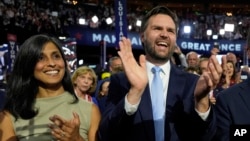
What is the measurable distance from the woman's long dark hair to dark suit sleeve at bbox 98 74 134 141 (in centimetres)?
33

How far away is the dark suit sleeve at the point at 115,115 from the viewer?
2156 mm

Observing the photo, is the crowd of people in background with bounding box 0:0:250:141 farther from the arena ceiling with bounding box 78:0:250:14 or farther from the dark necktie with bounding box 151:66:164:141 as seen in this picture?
the arena ceiling with bounding box 78:0:250:14

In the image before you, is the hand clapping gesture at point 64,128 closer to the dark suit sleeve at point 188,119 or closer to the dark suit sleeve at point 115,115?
the dark suit sleeve at point 115,115

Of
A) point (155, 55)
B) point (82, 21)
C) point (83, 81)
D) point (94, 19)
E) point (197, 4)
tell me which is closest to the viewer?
point (155, 55)

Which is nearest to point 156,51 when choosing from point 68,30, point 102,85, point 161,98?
point 161,98

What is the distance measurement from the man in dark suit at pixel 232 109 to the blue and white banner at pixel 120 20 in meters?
6.13

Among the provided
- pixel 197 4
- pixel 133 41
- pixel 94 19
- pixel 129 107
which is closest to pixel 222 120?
pixel 129 107

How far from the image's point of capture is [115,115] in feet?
7.12

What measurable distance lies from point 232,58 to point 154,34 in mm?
3207

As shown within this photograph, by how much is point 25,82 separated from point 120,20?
612cm

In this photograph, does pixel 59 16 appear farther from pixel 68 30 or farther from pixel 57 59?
pixel 57 59

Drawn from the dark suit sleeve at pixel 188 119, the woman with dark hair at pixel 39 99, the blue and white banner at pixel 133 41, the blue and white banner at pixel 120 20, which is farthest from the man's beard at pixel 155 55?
the blue and white banner at pixel 133 41

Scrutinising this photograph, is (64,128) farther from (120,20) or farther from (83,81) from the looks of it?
(120,20)

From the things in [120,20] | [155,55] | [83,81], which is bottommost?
[83,81]
